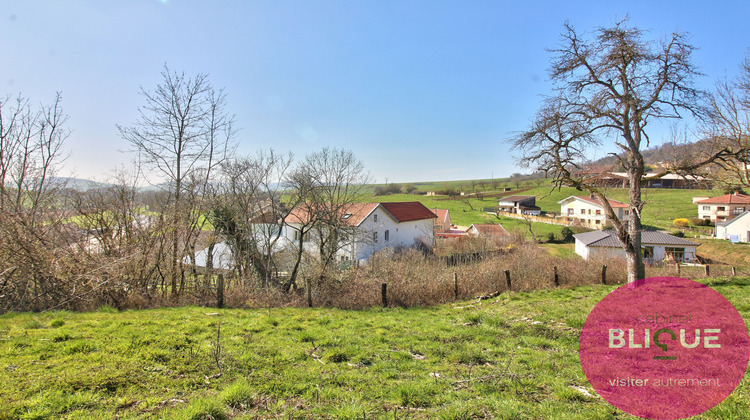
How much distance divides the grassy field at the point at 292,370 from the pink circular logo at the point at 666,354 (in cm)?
20

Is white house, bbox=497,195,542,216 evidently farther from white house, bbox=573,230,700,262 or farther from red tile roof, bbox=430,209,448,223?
white house, bbox=573,230,700,262

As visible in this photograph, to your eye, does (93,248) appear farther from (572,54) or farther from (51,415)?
(572,54)

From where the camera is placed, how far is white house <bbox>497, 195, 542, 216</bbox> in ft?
211

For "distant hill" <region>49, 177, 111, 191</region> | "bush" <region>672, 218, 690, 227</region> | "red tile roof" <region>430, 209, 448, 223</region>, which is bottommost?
"bush" <region>672, 218, 690, 227</region>

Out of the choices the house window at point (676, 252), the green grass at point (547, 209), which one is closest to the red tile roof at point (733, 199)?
the green grass at point (547, 209)

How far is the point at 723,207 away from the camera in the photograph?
4788 cm

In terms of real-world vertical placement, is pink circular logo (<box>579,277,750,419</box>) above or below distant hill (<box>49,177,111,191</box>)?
below

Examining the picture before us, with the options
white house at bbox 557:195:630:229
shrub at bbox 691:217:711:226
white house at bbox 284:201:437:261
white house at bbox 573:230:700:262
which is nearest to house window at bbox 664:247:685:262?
white house at bbox 573:230:700:262

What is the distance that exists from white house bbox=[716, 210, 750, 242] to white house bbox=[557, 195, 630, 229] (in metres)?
11.0

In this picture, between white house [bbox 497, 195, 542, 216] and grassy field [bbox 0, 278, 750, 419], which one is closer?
grassy field [bbox 0, 278, 750, 419]

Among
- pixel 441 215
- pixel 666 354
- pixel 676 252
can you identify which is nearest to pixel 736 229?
pixel 676 252

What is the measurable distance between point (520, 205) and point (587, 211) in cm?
1219

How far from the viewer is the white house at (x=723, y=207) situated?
4631 cm

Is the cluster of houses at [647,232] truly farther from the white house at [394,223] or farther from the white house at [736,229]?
the white house at [394,223]
